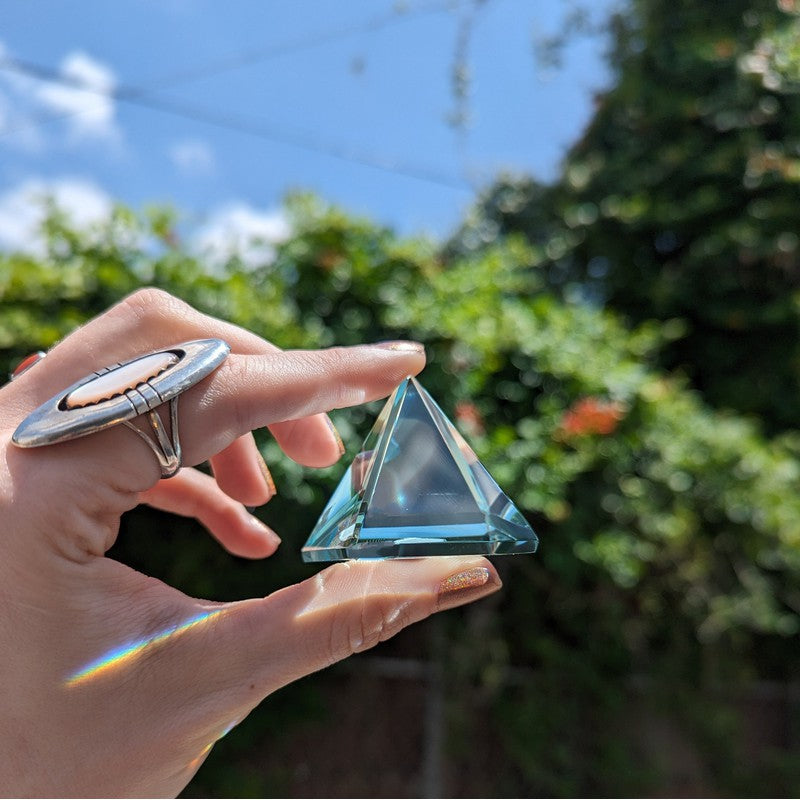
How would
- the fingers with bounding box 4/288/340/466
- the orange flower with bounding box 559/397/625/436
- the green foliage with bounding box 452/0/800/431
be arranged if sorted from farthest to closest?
the green foliage with bounding box 452/0/800/431 < the orange flower with bounding box 559/397/625/436 < the fingers with bounding box 4/288/340/466

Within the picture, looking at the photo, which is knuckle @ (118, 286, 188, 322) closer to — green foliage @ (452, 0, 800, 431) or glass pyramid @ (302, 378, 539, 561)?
glass pyramid @ (302, 378, 539, 561)

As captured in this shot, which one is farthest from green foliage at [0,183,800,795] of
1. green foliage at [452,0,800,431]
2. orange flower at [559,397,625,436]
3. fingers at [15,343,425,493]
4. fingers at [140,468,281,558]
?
green foliage at [452,0,800,431]

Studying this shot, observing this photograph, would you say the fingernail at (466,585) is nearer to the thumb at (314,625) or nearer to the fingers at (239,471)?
the thumb at (314,625)

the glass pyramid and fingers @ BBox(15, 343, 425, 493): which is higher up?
fingers @ BBox(15, 343, 425, 493)

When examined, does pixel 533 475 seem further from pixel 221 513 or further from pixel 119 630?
pixel 119 630

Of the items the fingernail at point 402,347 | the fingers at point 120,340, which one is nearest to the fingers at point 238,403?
the fingernail at point 402,347

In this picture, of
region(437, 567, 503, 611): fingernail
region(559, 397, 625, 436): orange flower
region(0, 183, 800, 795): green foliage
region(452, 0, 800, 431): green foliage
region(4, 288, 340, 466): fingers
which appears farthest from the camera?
region(452, 0, 800, 431): green foliage

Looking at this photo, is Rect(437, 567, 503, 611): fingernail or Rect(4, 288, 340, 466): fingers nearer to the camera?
Rect(437, 567, 503, 611): fingernail

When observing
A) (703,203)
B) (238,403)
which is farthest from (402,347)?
(703,203)
